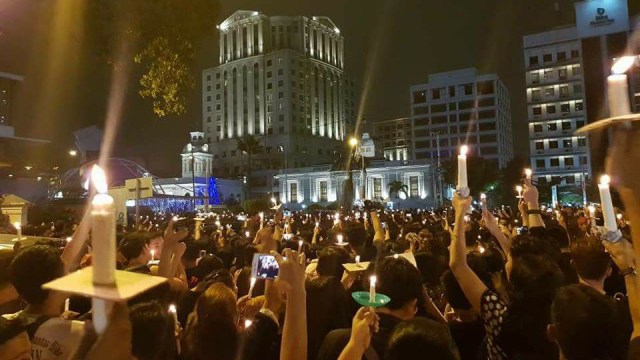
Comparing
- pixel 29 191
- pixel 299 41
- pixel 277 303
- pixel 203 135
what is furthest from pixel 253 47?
pixel 277 303

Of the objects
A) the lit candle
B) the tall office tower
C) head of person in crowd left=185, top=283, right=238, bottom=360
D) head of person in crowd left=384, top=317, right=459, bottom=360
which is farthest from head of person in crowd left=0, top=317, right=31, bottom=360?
the tall office tower

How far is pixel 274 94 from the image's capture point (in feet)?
421

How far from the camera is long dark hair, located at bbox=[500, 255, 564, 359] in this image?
3.24 m

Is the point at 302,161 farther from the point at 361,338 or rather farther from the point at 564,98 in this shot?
the point at 361,338

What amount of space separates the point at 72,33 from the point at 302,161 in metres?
117

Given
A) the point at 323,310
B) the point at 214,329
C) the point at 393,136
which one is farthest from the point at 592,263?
the point at 393,136

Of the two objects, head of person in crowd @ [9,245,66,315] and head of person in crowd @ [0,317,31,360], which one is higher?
head of person in crowd @ [9,245,66,315]

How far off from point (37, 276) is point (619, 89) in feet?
12.3

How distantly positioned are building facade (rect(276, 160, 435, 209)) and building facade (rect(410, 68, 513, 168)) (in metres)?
18.0

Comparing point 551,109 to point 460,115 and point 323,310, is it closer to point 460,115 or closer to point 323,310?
point 460,115

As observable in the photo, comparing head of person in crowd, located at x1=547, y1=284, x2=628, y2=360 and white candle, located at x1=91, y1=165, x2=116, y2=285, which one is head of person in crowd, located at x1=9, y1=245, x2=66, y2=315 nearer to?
white candle, located at x1=91, y1=165, x2=116, y2=285

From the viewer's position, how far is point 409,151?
139000 millimetres

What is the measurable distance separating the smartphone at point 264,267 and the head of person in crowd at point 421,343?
2.23 metres

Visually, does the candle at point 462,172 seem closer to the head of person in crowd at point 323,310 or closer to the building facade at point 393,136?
the head of person in crowd at point 323,310
